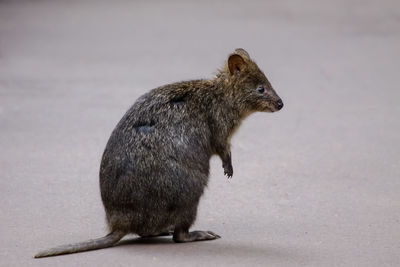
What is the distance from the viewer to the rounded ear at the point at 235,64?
693 centimetres

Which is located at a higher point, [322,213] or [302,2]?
[302,2]

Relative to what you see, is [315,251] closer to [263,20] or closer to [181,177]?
[181,177]

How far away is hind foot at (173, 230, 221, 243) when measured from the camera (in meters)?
6.83

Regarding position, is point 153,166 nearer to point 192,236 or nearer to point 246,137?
point 192,236

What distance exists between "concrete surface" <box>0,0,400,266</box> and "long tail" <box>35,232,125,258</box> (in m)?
0.06

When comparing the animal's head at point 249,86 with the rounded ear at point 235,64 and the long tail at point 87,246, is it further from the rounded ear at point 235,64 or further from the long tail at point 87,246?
the long tail at point 87,246

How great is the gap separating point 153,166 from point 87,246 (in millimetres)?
712

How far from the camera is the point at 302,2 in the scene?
17.5 metres

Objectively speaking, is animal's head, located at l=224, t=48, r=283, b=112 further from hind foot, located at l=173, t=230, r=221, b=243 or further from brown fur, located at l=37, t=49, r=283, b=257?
hind foot, located at l=173, t=230, r=221, b=243

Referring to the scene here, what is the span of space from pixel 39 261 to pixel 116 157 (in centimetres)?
88

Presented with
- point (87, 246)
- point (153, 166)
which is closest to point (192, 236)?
point (153, 166)

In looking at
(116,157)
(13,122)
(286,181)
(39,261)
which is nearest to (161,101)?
(116,157)

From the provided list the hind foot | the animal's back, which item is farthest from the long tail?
the hind foot

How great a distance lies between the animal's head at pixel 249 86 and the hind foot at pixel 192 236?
97cm
